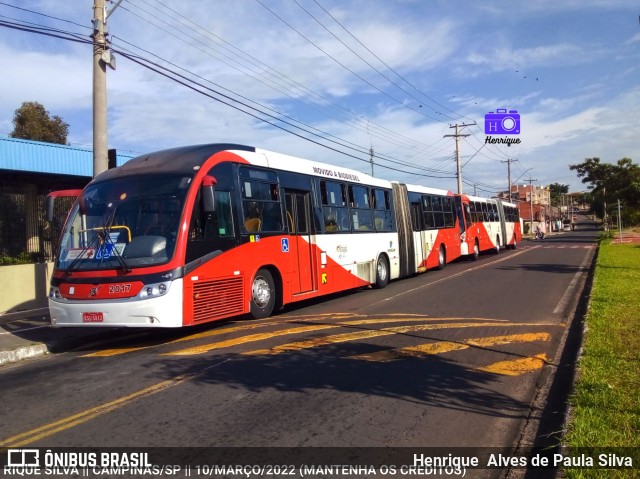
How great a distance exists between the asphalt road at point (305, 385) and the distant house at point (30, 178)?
26.7ft

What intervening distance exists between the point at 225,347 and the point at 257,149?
4.74m

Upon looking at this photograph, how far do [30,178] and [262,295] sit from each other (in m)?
14.2

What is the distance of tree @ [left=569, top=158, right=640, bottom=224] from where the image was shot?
2343 inches

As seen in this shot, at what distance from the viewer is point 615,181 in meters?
67.3

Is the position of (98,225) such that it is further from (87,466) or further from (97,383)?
(87,466)

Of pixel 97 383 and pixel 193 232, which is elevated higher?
pixel 193 232

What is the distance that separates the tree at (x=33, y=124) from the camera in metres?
36.9

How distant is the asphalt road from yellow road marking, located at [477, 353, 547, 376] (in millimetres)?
25

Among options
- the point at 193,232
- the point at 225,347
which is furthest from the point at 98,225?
the point at 225,347

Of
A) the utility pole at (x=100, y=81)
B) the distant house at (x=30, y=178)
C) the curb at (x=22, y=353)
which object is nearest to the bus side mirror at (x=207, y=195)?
the curb at (x=22, y=353)

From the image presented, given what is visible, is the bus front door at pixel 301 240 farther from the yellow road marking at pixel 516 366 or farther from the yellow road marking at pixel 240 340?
the yellow road marking at pixel 516 366

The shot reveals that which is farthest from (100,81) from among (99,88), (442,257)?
(442,257)

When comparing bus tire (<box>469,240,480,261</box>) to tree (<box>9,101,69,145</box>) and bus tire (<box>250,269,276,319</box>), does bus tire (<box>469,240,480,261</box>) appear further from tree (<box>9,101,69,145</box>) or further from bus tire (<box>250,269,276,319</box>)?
tree (<box>9,101,69,145</box>)

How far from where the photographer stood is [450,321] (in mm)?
10094
